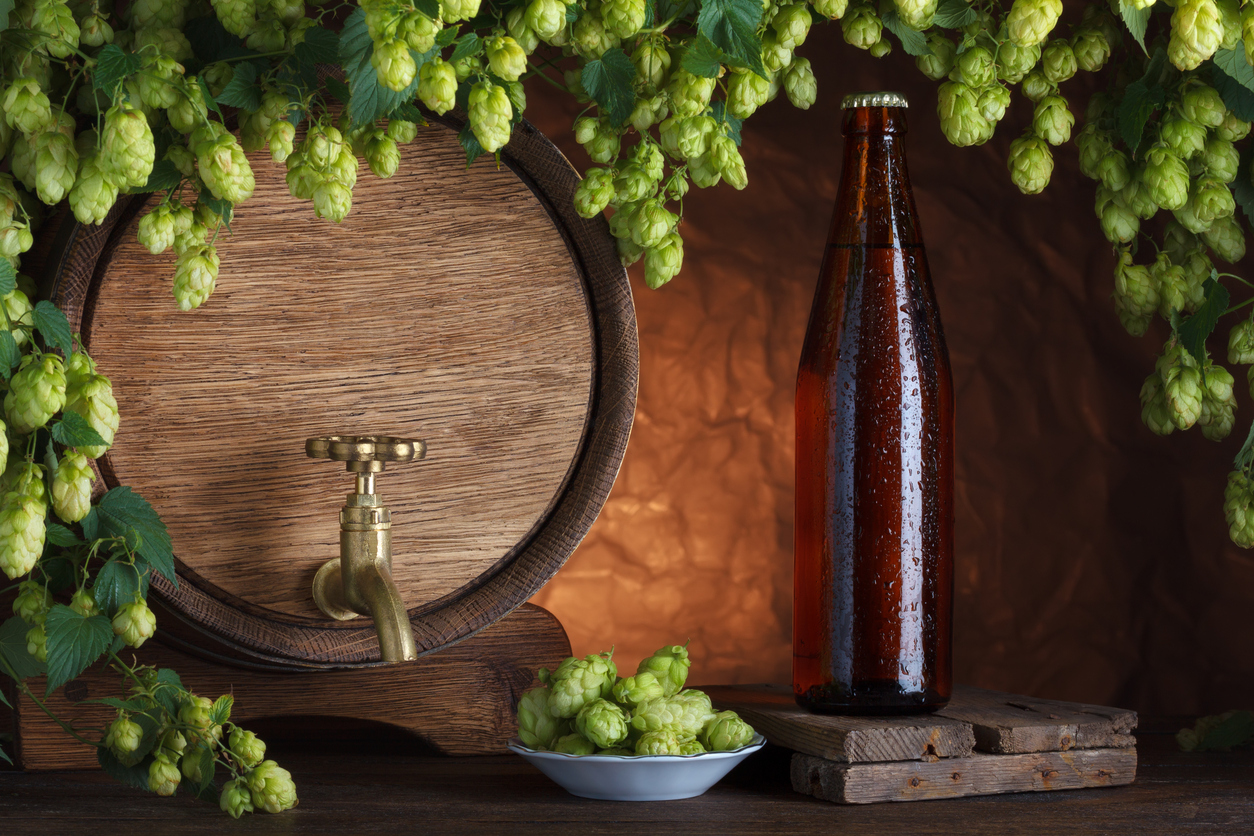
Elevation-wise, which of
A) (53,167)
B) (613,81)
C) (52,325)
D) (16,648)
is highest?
(613,81)

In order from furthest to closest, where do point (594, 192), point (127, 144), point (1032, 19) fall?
point (594, 192)
point (1032, 19)
point (127, 144)

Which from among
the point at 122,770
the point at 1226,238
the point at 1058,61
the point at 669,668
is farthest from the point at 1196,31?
the point at 122,770

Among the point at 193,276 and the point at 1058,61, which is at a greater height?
the point at 1058,61

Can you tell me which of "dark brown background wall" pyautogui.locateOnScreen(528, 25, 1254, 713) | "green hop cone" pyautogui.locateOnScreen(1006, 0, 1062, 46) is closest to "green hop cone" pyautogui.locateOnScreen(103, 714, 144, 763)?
"dark brown background wall" pyautogui.locateOnScreen(528, 25, 1254, 713)

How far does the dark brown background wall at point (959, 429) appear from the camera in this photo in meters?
1.39

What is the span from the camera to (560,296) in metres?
1.07

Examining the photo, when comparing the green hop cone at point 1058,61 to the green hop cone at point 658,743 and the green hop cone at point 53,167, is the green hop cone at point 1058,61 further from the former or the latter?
the green hop cone at point 53,167

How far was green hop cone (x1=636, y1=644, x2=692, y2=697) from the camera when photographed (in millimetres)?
946

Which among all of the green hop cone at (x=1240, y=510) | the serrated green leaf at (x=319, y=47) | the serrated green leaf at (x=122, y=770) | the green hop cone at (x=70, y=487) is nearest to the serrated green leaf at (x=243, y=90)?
the serrated green leaf at (x=319, y=47)

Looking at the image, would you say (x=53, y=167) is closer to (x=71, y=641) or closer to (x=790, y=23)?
(x=71, y=641)

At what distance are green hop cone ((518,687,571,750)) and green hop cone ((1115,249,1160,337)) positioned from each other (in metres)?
0.59

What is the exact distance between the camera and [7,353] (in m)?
0.79

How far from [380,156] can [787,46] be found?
0.32 metres

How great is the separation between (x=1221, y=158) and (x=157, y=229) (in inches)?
31.7
